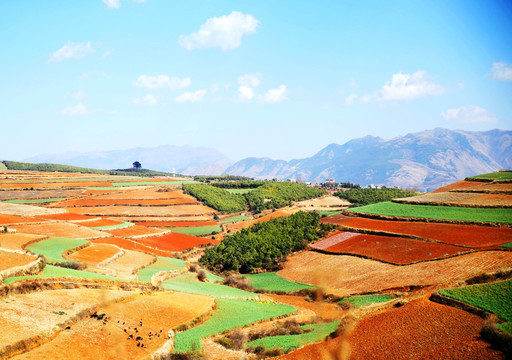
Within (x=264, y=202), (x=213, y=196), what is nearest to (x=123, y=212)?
(x=213, y=196)

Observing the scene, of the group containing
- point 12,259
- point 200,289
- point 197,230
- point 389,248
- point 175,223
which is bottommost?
point 197,230

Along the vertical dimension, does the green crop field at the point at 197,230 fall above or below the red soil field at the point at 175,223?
below

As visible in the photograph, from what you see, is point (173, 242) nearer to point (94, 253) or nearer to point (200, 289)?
point (94, 253)

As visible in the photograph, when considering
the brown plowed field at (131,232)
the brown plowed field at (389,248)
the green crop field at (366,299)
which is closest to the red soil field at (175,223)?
the brown plowed field at (131,232)

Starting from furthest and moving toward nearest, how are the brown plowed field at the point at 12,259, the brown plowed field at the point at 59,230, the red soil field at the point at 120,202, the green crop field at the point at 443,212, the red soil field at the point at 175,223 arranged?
the red soil field at the point at 120,202 < the red soil field at the point at 175,223 < the brown plowed field at the point at 59,230 < the green crop field at the point at 443,212 < the brown plowed field at the point at 12,259

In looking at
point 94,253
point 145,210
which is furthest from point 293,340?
point 145,210

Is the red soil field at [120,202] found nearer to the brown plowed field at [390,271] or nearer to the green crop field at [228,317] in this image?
the brown plowed field at [390,271]

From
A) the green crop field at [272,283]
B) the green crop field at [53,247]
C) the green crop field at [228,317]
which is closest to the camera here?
the green crop field at [228,317]
